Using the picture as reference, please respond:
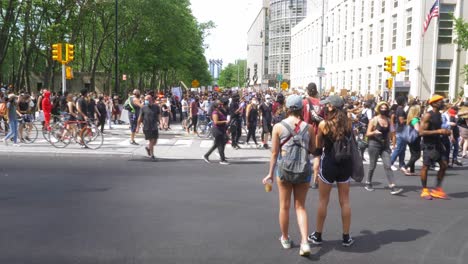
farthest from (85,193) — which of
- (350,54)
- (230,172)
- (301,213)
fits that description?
(350,54)

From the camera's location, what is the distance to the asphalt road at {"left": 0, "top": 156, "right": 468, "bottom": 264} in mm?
5129

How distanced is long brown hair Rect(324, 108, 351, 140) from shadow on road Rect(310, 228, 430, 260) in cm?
127

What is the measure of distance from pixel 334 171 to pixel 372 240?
1090 mm

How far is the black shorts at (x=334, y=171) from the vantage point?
5336 millimetres

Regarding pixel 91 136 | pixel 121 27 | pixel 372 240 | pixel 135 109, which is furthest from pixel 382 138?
pixel 121 27

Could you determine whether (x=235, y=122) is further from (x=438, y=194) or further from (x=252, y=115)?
(x=438, y=194)

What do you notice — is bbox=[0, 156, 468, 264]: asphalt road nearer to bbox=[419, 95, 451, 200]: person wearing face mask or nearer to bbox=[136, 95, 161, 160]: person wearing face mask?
bbox=[419, 95, 451, 200]: person wearing face mask

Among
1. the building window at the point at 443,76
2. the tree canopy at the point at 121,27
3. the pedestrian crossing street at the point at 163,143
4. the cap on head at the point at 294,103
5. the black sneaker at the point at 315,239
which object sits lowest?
the pedestrian crossing street at the point at 163,143

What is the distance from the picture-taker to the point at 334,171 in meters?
5.33

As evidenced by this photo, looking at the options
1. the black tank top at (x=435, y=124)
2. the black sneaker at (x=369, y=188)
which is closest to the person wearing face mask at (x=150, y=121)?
the black sneaker at (x=369, y=188)

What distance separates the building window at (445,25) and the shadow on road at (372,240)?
3190cm

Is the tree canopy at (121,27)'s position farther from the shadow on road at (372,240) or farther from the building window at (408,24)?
the shadow on road at (372,240)

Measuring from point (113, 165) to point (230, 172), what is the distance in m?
2.99

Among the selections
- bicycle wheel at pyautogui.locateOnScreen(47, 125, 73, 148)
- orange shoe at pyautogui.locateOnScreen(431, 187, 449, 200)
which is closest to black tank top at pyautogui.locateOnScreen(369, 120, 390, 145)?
orange shoe at pyautogui.locateOnScreen(431, 187, 449, 200)
